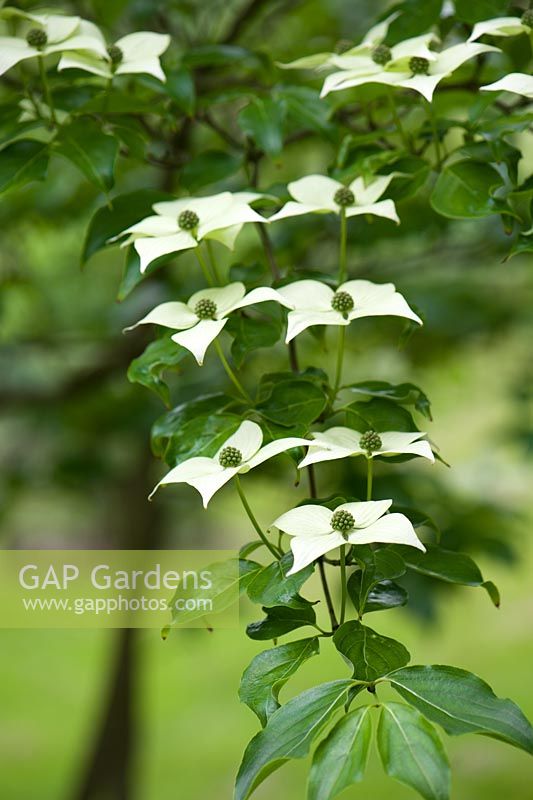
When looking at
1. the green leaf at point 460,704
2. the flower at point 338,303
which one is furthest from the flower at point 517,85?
the green leaf at point 460,704

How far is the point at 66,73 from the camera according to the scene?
2.64 ft

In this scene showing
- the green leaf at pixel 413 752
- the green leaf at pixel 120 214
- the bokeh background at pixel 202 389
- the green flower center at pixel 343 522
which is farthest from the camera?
the bokeh background at pixel 202 389

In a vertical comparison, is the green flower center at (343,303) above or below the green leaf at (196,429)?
above

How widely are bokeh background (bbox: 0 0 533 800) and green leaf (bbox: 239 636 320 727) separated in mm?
288

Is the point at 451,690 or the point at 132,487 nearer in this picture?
the point at 451,690

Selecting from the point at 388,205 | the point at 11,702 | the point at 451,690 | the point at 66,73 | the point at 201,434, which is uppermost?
the point at 66,73

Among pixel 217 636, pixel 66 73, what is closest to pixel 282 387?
pixel 66 73

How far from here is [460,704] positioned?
0.50 meters

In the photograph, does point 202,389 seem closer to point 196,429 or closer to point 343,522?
point 196,429

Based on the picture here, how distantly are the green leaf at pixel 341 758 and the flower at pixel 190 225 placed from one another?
0.33 metres

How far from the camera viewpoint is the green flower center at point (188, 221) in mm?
692

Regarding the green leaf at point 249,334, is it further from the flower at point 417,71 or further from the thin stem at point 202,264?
the flower at point 417,71

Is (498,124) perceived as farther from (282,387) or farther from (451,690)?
(451,690)

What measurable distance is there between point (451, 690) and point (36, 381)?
1621 mm
